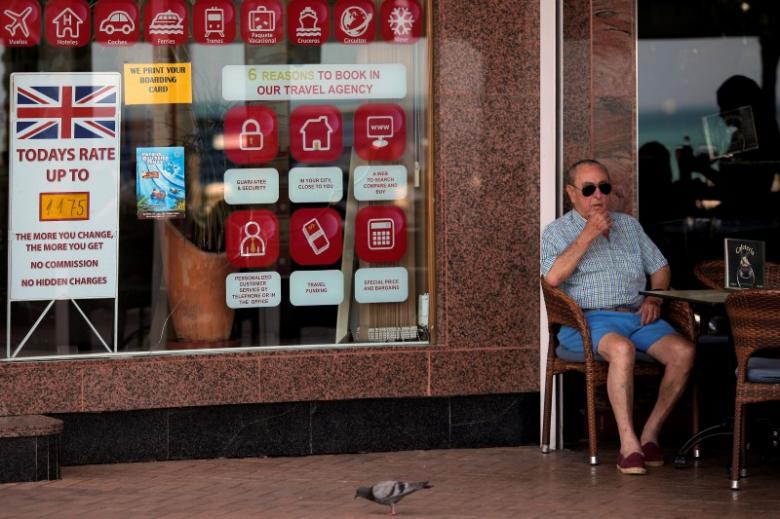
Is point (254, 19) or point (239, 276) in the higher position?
point (254, 19)

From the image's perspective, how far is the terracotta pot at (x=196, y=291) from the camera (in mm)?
7398

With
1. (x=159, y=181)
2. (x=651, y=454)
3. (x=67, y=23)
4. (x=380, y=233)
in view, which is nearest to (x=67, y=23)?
(x=67, y=23)

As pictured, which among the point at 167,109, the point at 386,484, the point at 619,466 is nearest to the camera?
the point at 386,484

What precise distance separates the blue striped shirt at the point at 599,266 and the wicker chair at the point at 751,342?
0.96 metres

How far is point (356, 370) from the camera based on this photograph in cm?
739

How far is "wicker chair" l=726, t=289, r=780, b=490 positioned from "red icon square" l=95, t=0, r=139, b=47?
11.0ft

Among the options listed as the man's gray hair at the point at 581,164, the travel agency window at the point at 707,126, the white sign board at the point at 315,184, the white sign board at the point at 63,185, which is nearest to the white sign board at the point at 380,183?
the white sign board at the point at 315,184

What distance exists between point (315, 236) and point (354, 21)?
3.84ft

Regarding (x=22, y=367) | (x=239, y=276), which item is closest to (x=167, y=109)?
(x=239, y=276)

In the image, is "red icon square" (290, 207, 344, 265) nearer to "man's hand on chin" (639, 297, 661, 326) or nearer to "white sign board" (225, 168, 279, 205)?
"white sign board" (225, 168, 279, 205)

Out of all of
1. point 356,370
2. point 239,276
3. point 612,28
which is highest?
point 612,28

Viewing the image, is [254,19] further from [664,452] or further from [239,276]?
[664,452]

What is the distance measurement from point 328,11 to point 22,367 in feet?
8.04

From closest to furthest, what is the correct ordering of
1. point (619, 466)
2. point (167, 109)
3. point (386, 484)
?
point (386, 484), point (619, 466), point (167, 109)
